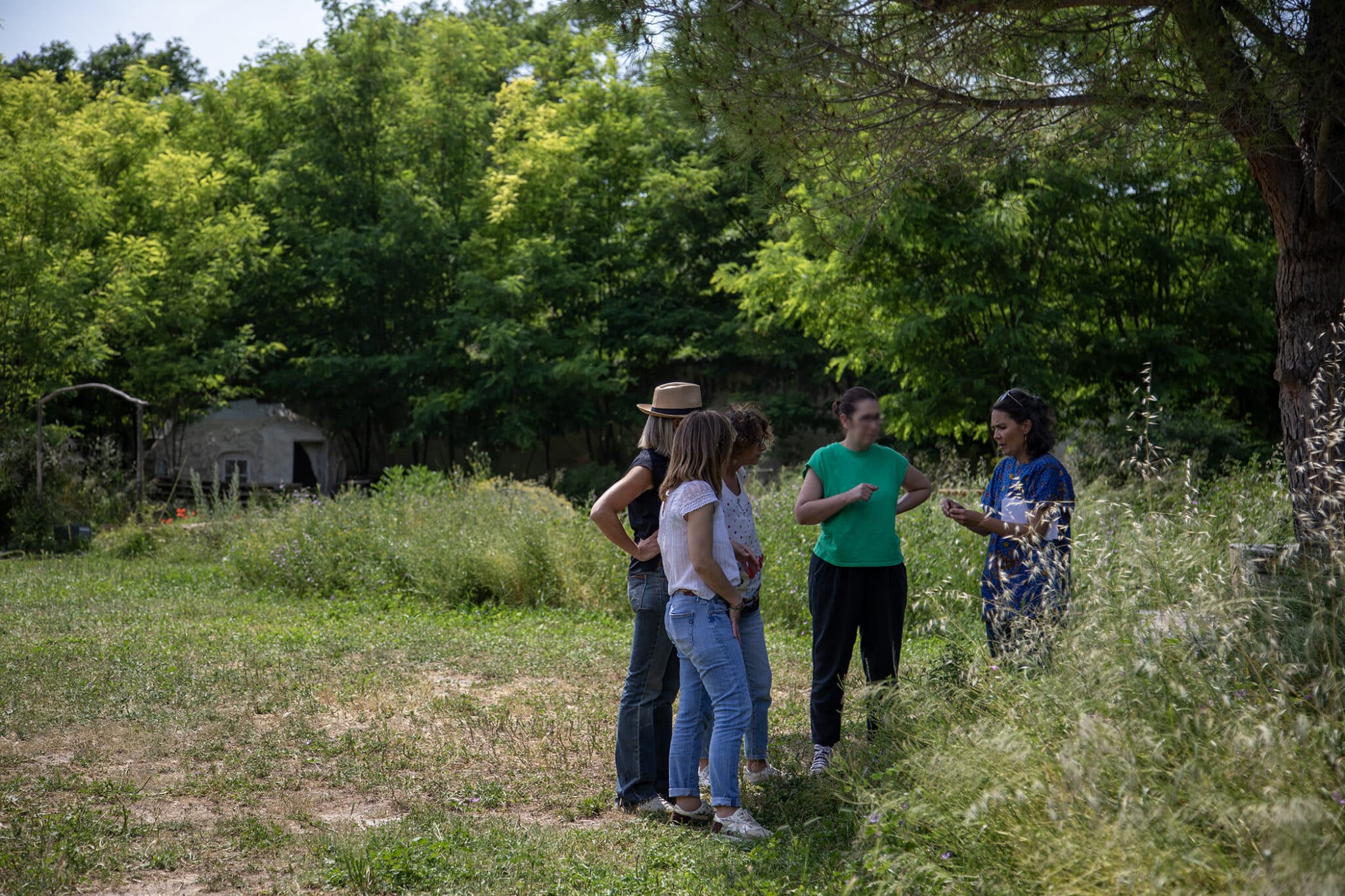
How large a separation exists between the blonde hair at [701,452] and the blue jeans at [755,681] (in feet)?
2.54

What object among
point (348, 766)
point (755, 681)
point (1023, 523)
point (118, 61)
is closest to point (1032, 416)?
point (1023, 523)

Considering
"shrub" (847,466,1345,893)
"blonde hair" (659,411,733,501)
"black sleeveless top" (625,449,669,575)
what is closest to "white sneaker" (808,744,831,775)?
"shrub" (847,466,1345,893)

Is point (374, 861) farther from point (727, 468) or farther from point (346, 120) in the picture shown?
point (346, 120)

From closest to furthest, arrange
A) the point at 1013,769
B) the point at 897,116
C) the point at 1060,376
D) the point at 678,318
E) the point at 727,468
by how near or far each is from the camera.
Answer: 1. the point at 1013,769
2. the point at 727,468
3. the point at 897,116
4. the point at 1060,376
5. the point at 678,318

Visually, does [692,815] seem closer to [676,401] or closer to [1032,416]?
[676,401]

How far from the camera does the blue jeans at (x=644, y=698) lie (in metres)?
4.80

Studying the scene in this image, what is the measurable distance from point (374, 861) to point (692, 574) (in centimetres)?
159

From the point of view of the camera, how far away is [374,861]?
13.2 ft

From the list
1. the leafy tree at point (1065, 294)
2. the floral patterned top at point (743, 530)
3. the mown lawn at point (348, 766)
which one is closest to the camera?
the mown lawn at point (348, 766)

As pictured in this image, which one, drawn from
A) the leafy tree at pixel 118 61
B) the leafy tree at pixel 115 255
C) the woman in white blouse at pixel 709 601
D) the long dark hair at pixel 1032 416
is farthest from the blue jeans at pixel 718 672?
the leafy tree at pixel 118 61

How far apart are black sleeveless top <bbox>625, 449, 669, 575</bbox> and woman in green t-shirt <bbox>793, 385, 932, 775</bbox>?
2.25ft

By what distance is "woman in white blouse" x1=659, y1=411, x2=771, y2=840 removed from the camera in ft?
14.2

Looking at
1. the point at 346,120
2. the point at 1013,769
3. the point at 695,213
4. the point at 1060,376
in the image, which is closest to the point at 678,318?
the point at 695,213

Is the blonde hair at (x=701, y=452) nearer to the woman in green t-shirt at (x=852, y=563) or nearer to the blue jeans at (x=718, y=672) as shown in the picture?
the blue jeans at (x=718, y=672)
